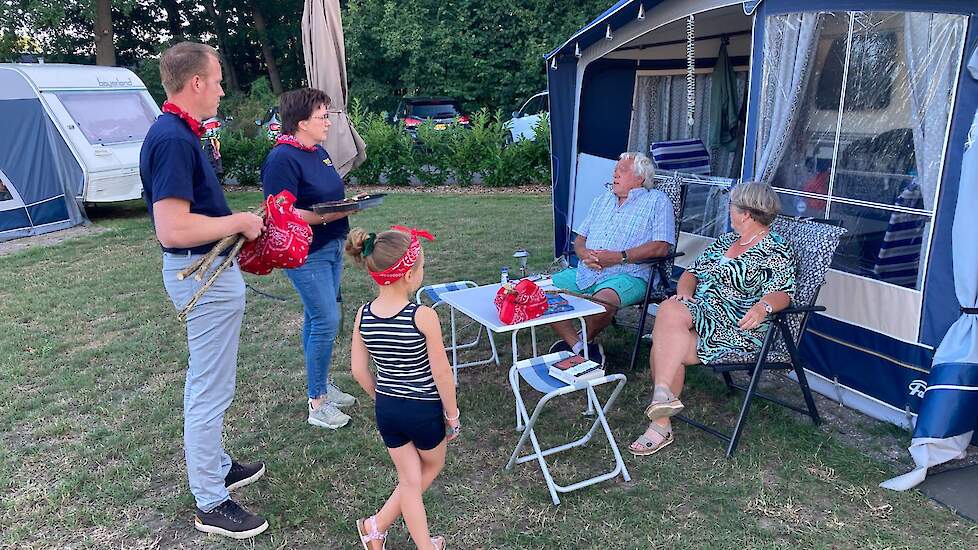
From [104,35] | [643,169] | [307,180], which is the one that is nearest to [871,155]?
[643,169]

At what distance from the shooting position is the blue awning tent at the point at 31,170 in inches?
293

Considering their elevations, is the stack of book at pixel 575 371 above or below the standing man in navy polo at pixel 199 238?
below

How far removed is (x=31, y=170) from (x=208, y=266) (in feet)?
22.6

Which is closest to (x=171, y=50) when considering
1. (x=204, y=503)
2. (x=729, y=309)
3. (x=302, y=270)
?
(x=302, y=270)

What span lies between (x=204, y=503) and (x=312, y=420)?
829 mm

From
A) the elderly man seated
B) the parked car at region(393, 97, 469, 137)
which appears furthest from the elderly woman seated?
the parked car at region(393, 97, 469, 137)

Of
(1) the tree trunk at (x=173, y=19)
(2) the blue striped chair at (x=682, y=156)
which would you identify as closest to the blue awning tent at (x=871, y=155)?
(2) the blue striped chair at (x=682, y=156)

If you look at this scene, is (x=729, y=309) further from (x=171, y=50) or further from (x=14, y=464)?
(x=14, y=464)

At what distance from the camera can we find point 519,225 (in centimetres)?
748

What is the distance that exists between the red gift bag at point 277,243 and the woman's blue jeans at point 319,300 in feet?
1.66

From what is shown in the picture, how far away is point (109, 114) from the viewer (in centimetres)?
861

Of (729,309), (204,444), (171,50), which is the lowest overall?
(204,444)

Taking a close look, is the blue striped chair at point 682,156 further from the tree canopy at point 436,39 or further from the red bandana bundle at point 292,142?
the tree canopy at point 436,39

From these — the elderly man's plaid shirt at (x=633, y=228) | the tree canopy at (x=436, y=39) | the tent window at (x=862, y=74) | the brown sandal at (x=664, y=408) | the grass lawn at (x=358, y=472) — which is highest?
the tree canopy at (x=436, y=39)
